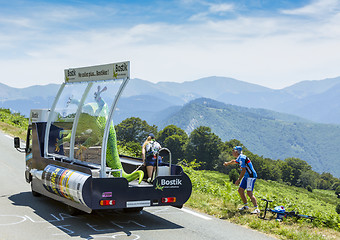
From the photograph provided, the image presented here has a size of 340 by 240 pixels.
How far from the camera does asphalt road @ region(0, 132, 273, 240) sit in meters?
7.82

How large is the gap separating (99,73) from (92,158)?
1752 mm

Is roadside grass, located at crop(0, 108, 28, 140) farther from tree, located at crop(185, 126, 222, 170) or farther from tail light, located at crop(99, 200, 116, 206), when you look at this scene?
tree, located at crop(185, 126, 222, 170)

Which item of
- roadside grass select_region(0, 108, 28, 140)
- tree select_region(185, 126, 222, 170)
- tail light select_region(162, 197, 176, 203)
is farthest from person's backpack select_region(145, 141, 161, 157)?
tree select_region(185, 126, 222, 170)

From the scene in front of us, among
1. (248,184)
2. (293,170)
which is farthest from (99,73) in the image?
(293,170)

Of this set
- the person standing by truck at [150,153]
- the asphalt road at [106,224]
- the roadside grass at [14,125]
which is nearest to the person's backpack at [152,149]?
the person standing by truck at [150,153]

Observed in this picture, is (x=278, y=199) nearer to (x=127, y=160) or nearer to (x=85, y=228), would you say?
(x=127, y=160)

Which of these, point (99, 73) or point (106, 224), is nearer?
point (106, 224)

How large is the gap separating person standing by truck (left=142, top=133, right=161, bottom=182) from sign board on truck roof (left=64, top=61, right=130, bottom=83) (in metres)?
1.70

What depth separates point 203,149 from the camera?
4422 inches

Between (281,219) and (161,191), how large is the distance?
271 centimetres

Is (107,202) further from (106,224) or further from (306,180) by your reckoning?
(306,180)

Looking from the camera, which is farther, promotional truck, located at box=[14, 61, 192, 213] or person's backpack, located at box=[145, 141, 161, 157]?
person's backpack, located at box=[145, 141, 161, 157]

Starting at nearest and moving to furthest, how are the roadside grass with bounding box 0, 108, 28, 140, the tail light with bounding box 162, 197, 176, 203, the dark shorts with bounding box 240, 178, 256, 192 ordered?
1. the tail light with bounding box 162, 197, 176, 203
2. the dark shorts with bounding box 240, 178, 256, 192
3. the roadside grass with bounding box 0, 108, 28, 140

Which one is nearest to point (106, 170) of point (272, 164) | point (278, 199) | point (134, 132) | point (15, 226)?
point (15, 226)
